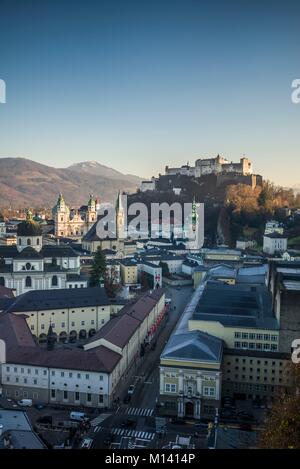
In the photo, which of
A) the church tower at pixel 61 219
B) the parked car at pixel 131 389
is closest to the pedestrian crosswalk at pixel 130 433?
the parked car at pixel 131 389

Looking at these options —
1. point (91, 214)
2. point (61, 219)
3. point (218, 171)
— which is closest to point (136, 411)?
point (61, 219)

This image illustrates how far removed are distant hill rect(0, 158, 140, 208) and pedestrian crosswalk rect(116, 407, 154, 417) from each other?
44.2 metres

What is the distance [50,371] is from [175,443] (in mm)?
4340

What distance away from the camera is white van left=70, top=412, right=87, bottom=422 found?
11.9m

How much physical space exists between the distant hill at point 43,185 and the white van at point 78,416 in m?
44.3

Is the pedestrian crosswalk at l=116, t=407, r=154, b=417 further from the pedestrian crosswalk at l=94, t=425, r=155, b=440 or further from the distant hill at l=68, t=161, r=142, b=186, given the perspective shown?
the distant hill at l=68, t=161, r=142, b=186

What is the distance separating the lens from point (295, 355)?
12.0 m

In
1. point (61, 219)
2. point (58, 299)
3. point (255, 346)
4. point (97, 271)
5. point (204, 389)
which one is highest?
point (61, 219)

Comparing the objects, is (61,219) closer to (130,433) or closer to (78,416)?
(78,416)

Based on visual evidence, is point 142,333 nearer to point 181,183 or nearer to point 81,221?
point 81,221

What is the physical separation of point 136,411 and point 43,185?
3451 inches

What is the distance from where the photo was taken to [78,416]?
1202 cm

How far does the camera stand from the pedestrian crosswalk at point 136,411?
1241 cm
